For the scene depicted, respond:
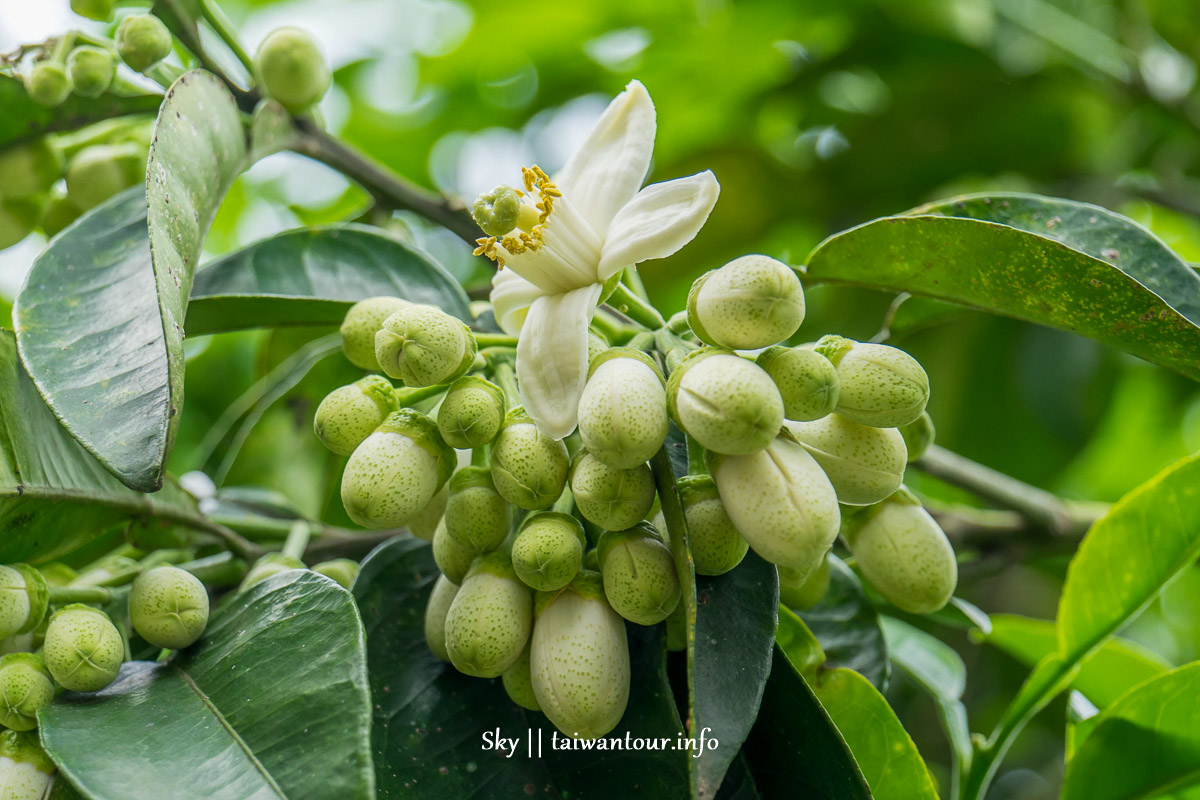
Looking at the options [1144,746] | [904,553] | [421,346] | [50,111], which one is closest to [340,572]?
[421,346]

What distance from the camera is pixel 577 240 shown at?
82 cm

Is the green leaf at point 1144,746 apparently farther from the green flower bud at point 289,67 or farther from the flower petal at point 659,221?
the green flower bud at point 289,67

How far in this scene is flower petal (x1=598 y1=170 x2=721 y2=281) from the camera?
2.52 ft

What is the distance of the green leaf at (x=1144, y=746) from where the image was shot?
93 centimetres

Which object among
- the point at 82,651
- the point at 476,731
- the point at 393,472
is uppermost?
the point at 393,472

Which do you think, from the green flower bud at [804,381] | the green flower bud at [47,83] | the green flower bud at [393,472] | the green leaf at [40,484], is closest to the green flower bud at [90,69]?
the green flower bud at [47,83]

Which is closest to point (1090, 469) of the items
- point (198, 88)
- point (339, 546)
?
point (339, 546)

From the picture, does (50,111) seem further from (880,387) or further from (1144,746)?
(1144,746)

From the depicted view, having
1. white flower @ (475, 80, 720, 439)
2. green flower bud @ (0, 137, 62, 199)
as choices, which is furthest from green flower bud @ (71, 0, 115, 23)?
white flower @ (475, 80, 720, 439)

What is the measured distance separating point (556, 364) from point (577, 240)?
0.12 m

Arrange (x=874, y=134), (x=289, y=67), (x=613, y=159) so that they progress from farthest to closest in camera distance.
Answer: (x=874, y=134)
(x=289, y=67)
(x=613, y=159)

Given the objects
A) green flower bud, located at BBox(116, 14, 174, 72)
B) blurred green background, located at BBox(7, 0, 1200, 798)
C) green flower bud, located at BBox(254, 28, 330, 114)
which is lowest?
blurred green background, located at BBox(7, 0, 1200, 798)

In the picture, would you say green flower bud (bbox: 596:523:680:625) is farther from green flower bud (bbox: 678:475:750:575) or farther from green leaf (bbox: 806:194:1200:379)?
green leaf (bbox: 806:194:1200:379)

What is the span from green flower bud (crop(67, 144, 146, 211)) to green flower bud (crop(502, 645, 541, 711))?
74cm
